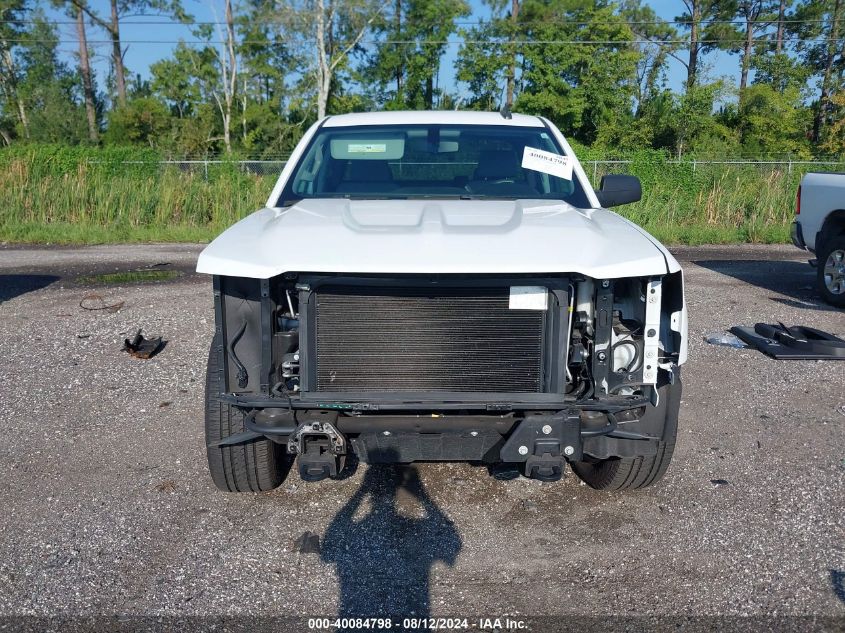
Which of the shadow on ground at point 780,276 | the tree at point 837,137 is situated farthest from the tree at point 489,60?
the shadow on ground at point 780,276

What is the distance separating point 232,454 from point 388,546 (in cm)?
87

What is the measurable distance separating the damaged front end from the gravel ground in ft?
1.56

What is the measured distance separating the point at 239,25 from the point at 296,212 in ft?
155

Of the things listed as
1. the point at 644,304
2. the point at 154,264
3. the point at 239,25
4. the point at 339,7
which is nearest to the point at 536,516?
the point at 644,304

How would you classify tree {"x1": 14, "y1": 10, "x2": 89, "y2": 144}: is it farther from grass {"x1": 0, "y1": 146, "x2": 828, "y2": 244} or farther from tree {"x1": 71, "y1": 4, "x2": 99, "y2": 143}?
grass {"x1": 0, "y1": 146, "x2": 828, "y2": 244}

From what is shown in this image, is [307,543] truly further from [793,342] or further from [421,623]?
[793,342]

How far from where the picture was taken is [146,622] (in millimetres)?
2941

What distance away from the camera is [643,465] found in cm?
387

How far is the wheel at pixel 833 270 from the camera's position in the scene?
28.7 ft

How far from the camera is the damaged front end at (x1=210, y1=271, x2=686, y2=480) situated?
124 inches

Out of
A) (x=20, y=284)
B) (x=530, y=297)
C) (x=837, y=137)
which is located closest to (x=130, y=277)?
(x=20, y=284)

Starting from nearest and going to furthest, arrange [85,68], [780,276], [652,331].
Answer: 1. [652,331]
2. [780,276]
3. [85,68]

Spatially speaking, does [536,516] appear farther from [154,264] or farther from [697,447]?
[154,264]

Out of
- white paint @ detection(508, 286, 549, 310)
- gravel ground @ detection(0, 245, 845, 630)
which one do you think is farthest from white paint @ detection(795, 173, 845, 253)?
white paint @ detection(508, 286, 549, 310)
